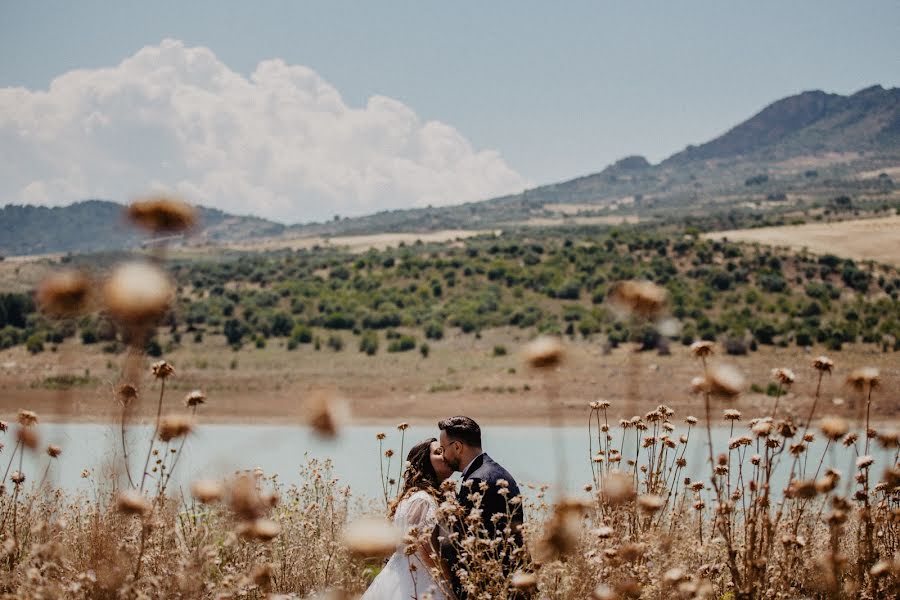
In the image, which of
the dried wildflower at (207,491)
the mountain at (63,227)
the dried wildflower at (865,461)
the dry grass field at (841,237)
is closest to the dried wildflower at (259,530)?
the dried wildflower at (207,491)

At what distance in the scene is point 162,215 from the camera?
2215 millimetres

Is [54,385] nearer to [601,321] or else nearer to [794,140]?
[601,321]

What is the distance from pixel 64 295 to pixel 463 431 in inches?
92.1

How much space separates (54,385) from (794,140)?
17199 centimetres

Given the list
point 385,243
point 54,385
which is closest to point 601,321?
point 54,385

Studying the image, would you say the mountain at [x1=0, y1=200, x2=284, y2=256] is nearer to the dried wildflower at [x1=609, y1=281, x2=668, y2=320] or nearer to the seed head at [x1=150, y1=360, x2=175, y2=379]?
the seed head at [x1=150, y1=360, x2=175, y2=379]

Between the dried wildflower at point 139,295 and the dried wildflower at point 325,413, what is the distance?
19.0 inches

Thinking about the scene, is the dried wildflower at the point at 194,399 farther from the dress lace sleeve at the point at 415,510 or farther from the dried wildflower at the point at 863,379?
the dried wildflower at the point at 863,379

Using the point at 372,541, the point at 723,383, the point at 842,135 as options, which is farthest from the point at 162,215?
the point at 842,135

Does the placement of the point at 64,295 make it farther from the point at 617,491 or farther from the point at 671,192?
the point at 671,192

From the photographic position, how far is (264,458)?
1412 cm

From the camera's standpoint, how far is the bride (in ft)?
12.9

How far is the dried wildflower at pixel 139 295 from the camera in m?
1.86

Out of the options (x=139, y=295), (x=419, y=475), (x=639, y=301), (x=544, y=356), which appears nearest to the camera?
(x=139, y=295)
